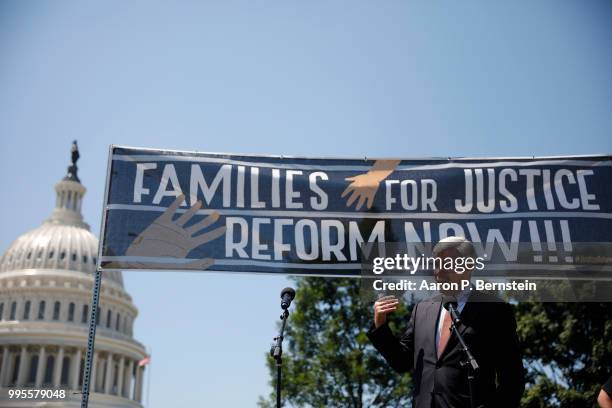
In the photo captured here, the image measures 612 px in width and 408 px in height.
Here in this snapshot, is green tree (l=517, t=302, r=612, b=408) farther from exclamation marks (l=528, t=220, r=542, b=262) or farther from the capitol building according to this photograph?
the capitol building

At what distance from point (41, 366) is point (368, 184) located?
100 meters

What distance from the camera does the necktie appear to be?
212 inches

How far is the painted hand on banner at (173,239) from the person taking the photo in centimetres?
897

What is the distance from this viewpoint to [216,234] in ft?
30.0

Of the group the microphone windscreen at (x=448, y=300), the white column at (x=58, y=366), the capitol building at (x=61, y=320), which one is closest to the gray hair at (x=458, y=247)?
the microphone windscreen at (x=448, y=300)

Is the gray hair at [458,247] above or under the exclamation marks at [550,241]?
under

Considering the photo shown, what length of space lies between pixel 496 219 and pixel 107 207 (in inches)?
198

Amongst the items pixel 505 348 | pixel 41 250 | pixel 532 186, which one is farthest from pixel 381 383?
pixel 41 250

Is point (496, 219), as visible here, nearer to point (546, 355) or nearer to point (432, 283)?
point (432, 283)

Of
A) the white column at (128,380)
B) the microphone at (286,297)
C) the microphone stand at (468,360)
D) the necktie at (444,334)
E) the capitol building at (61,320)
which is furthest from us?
the white column at (128,380)

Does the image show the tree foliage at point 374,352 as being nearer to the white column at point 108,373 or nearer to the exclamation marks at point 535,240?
the exclamation marks at point 535,240

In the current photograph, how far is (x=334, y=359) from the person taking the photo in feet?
111

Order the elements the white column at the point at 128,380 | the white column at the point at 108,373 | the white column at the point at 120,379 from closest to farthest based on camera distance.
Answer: the white column at the point at 108,373 < the white column at the point at 120,379 < the white column at the point at 128,380

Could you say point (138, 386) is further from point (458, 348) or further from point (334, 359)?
point (458, 348)
